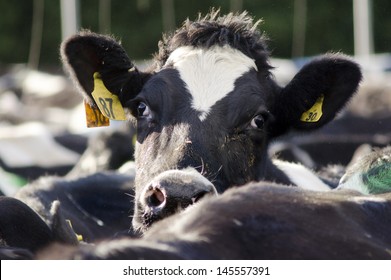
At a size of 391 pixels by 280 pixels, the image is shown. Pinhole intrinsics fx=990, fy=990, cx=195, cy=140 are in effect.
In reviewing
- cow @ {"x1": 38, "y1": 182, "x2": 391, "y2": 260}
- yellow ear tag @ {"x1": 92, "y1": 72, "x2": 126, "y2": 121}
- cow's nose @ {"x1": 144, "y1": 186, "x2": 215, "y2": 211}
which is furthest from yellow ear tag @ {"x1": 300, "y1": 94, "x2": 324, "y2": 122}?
cow @ {"x1": 38, "y1": 182, "x2": 391, "y2": 260}

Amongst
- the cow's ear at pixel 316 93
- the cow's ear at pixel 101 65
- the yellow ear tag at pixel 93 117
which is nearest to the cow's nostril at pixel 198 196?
the cow's ear at pixel 316 93

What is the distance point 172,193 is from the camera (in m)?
4.20

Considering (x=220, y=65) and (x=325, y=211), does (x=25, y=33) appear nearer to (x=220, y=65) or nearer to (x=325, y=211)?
(x=220, y=65)

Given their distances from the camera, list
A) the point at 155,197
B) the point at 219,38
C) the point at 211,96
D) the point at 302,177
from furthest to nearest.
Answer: the point at 302,177 → the point at 219,38 → the point at 211,96 → the point at 155,197

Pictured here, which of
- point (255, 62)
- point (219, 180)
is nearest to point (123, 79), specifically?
point (255, 62)

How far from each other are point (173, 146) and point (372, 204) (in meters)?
1.68

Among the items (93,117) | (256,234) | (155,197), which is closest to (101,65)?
(93,117)

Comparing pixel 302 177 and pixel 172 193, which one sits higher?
pixel 172 193

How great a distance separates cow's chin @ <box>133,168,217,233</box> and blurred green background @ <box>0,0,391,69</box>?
891 inches

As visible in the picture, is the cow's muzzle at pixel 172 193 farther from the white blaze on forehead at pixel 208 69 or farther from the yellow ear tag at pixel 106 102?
the yellow ear tag at pixel 106 102

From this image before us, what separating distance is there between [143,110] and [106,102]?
427mm

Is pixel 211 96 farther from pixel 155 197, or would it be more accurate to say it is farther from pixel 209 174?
pixel 155 197

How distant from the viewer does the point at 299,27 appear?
28.5 meters

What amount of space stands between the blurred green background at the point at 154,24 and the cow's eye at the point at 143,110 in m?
21.7
